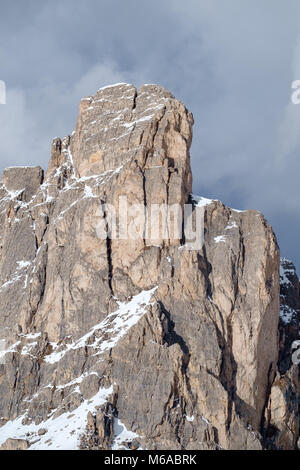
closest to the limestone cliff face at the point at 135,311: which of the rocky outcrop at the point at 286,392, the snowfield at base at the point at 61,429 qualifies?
the snowfield at base at the point at 61,429

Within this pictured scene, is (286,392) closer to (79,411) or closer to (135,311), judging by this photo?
(135,311)

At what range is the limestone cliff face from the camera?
117 meters

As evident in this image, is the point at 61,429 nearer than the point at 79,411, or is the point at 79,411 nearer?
the point at 61,429

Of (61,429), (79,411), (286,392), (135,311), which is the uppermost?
(135,311)

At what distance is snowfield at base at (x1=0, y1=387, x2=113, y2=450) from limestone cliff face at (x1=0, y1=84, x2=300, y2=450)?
21 cm

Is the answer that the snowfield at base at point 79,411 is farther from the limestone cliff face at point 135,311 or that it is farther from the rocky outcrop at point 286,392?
the rocky outcrop at point 286,392

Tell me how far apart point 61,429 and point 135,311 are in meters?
22.8

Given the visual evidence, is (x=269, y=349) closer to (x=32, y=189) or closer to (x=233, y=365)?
(x=233, y=365)

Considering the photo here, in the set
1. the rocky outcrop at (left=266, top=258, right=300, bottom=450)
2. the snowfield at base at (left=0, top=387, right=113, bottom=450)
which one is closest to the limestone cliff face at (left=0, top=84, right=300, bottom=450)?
the snowfield at base at (left=0, top=387, right=113, bottom=450)

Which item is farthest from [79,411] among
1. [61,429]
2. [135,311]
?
[135,311]

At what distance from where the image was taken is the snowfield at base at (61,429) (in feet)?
367

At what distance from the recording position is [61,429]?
376ft

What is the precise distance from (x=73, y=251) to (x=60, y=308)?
10.5 meters

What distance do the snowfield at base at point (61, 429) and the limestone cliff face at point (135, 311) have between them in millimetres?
211
